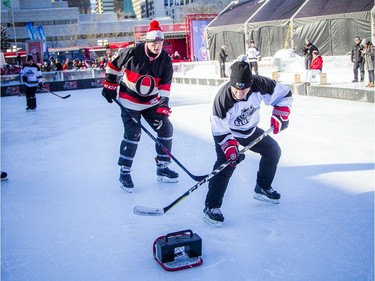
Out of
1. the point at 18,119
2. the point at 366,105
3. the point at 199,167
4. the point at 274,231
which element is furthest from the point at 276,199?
the point at 18,119

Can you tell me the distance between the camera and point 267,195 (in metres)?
3.22

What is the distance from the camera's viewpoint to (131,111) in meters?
3.70

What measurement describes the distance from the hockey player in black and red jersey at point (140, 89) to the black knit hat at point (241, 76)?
3.56 feet

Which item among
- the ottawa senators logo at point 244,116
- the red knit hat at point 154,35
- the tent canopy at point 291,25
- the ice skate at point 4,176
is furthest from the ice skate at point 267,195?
the tent canopy at point 291,25

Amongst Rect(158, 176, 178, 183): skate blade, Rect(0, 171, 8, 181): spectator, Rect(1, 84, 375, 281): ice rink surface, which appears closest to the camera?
Rect(1, 84, 375, 281): ice rink surface

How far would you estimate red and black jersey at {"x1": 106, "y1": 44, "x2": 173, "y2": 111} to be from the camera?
3.57 m

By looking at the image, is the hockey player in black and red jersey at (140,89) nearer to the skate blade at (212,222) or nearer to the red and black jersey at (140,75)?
the red and black jersey at (140,75)

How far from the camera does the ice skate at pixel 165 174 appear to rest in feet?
12.9

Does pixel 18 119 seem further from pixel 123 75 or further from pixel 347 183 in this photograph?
pixel 347 183

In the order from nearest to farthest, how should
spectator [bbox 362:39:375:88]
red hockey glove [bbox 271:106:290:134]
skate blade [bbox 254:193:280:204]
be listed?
red hockey glove [bbox 271:106:290:134] < skate blade [bbox 254:193:280:204] < spectator [bbox 362:39:375:88]

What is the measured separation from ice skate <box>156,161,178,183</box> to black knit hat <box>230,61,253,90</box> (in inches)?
60.1

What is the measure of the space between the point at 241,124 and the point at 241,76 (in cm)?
51

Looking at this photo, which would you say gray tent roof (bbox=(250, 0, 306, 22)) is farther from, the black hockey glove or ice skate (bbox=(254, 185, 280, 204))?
ice skate (bbox=(254, 185, 280, 204))

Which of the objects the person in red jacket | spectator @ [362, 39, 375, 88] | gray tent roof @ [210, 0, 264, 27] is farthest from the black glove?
gray tent roof @ [210, 0, 264, 27]
